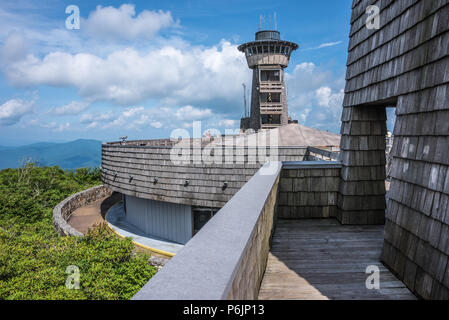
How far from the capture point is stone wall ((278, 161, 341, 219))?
567cm

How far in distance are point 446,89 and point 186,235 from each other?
13832 mm

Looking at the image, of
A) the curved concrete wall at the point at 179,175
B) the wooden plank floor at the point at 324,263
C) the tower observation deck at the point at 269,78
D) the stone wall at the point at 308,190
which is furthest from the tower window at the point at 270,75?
the wooden plank floor at the point at 324,263

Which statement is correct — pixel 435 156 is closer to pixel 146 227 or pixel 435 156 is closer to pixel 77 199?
pixel 146 227

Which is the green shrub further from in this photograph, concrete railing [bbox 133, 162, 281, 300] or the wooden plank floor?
concrete railing [bbox 133, 162, 281, 300]

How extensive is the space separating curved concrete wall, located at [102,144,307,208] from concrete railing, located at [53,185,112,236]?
3.35 metres

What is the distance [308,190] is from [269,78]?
30.9 m

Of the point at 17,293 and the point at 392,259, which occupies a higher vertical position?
the point at 392,259

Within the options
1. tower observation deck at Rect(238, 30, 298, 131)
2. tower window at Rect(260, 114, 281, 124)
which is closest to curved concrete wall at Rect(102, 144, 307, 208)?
tower observation deck at Rect(238, 30, 298, 131)

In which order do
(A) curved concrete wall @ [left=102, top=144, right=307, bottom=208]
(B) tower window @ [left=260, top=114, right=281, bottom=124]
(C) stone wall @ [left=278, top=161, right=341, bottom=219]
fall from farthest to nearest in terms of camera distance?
(B) tower window @ [left=260, top=114, right=281, bottom=124], (A) curved concrete wall @ [left=102, top=144, right=307, bottom=208], (C) stone wall @ [left=278, top=161, right=341, bottom=219]

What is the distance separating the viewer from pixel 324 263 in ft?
12.8

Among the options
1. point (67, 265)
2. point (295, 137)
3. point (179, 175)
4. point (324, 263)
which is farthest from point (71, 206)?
point (324, 263)

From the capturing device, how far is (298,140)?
13.2 m

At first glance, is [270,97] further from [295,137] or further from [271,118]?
[295,137]
